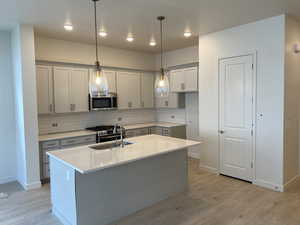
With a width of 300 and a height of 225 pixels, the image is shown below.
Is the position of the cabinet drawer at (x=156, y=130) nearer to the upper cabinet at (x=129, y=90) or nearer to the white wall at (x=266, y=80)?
the upper cabinet at (x=129, y=90)

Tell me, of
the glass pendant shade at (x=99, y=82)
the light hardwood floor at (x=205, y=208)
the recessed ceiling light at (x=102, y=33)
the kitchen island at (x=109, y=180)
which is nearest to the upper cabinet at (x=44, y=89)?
the recessed ceiling light at (x=102, y=33)

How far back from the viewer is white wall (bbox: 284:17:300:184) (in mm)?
3691

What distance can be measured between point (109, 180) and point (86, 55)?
3.37 meters

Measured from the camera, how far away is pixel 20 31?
12.5 feet

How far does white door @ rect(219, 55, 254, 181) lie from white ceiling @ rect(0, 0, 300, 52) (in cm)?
83

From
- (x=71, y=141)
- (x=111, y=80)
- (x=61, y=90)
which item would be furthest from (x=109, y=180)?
(x=111, y=80)

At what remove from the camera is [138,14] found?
3.47 meters

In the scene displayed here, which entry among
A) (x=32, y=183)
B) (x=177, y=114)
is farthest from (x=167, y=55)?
(x=32, y=183)

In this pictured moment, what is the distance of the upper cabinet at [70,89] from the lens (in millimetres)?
4688

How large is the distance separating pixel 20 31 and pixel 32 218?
3.03 metres

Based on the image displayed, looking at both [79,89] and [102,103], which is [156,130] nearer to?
[102,103]

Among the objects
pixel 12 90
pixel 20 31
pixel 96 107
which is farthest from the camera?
pixel 96 107

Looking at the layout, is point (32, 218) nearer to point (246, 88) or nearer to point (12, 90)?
point (12, 90)

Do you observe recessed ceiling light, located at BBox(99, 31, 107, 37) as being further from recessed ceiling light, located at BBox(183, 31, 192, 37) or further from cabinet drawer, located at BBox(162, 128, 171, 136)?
cabinet drawer, located at BBox(162, 128, 171, 136)
